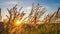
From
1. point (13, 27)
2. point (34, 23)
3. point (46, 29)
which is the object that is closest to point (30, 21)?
point (34, 23)

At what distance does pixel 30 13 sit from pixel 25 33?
0.49 metres

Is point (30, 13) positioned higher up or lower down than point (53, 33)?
higher up

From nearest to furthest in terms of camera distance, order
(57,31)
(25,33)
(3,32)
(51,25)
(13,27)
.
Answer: (13,27)
(25,33)
(3,32)
(57,31)
(51,25)

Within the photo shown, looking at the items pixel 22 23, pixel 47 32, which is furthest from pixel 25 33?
pixel 47 32

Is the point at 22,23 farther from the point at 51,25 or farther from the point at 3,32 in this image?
the point at 51,25

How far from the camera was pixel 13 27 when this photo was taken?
11.4ft

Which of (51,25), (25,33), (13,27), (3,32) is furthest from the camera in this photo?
(51,25)

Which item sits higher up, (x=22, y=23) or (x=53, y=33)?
(x=22, y=23)

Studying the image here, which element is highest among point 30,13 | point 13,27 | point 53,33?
point 30,13

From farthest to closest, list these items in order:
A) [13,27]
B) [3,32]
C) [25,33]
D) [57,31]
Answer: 1. [57,31]
2. [3,32]
3. [25,33]
4. [13,27]

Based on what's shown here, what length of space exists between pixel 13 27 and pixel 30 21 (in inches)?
36.9

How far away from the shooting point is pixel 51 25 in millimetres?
5031

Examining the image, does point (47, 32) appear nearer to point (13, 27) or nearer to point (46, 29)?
point (46, 29)

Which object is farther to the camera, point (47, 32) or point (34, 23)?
point (47, 32)
